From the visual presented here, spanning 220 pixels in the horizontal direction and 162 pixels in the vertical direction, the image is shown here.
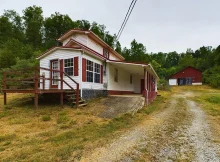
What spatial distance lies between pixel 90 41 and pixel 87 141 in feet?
36.2

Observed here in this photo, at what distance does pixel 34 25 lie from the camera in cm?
4241

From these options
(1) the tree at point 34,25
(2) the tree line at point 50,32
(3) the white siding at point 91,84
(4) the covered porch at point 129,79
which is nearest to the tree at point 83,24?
(2) the tree line at point 50,32

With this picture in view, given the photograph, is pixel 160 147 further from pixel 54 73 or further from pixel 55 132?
pixel 54 73

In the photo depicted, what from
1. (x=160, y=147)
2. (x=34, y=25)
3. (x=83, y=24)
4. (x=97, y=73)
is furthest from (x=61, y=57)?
(x=83, y=24)

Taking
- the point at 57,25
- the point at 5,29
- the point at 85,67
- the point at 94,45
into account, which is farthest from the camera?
the point at 57,25

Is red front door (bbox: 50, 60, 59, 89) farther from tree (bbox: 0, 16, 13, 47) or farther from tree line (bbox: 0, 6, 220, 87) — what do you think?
tree (bbox: 0, 16, 13, 47)

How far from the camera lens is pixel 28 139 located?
18.8 feet

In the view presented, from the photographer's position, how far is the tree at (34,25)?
42.0m

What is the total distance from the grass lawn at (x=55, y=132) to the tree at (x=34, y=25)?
3458cm

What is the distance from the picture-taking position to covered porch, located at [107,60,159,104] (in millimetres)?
14258

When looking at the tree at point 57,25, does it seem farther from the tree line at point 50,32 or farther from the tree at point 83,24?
the tree at point 83,24

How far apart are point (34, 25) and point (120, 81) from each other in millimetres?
33956

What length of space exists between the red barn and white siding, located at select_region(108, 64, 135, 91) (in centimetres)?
3102

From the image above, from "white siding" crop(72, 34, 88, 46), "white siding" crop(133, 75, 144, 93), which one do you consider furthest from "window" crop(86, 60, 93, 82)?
"white siding" crop(133, 75, 144, 93)
